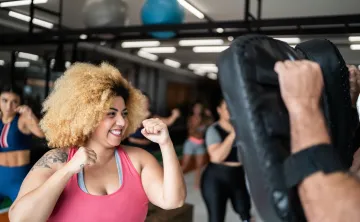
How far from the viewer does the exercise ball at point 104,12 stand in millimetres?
3484

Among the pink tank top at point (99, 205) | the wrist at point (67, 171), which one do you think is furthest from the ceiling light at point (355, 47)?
the wrist at point (67, 171)

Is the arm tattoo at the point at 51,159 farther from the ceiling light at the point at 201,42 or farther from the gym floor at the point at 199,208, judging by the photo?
the ceiling light at the point at 201,42

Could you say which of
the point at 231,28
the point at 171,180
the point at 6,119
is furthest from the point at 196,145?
the point at 171,180

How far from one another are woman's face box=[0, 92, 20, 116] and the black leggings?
1942 mm

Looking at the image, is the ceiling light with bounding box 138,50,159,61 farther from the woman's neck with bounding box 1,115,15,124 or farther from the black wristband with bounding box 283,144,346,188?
the black wristband with bounding box 283,144,346,188

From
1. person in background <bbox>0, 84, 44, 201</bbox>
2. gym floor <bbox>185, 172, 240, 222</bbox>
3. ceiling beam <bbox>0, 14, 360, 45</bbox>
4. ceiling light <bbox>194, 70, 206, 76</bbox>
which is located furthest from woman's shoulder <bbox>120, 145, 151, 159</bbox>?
ceiling light <bbox>194, 70, 206, 76</bbox>

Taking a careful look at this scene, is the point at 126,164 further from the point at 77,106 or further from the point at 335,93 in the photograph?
the point at 335,93

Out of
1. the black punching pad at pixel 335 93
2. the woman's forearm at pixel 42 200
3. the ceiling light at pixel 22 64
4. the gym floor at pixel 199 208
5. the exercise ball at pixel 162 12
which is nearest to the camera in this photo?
the black punching pad at pixel 335 93

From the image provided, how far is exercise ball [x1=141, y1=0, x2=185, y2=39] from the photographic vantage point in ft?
11.0

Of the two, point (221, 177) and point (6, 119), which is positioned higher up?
point (6, 119)

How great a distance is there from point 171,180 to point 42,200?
0.50 m

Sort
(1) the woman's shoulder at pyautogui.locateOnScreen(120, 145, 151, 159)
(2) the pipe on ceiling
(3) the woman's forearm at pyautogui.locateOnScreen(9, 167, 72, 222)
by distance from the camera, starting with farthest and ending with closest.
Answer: (2) the pipe on ceiling, (1) the woman's shoulder at pyautogui.locateOnScreen(120, 145, 151, 159), (3) the woman's forearm at pyautogui.locateOnScreen(9, 167, 72, 222)

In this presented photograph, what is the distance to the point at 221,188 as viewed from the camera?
3066 mm

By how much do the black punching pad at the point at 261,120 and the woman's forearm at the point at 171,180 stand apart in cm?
88
